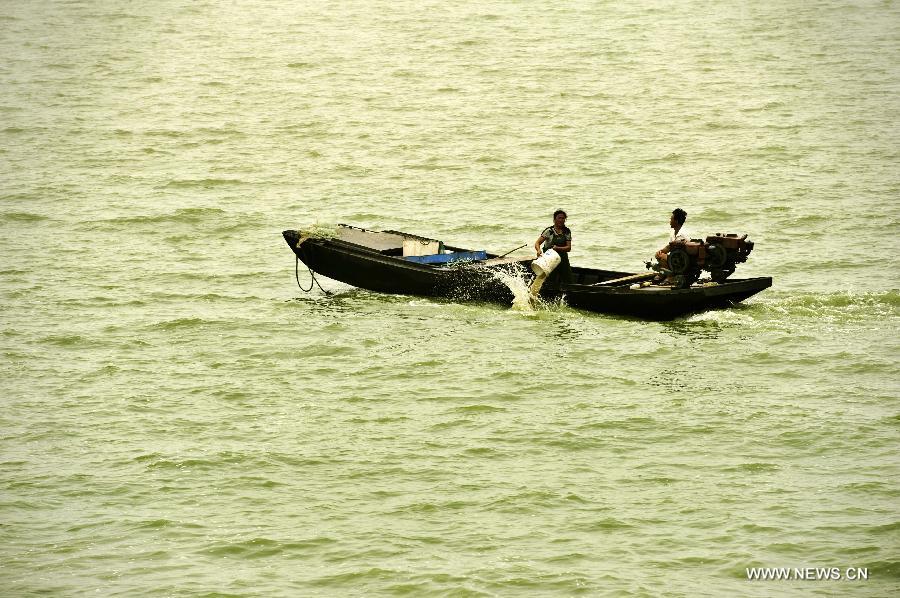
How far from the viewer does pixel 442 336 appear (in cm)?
1653

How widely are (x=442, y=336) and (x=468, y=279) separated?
1169 mm

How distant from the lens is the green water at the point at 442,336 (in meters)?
10.6

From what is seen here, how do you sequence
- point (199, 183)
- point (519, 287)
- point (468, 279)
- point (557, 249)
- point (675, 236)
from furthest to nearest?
point (199, 183), point (468, 279), point (519, 287), point (557, 249), point (675, 236)

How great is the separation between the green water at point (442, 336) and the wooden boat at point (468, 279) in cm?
28

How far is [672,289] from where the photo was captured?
1619cm

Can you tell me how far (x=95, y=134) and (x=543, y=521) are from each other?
21176 mm

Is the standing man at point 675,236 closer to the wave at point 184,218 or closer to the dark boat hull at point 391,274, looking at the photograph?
the dark boat hull at point 391,274

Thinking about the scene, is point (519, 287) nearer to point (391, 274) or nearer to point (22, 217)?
point (391, 274)

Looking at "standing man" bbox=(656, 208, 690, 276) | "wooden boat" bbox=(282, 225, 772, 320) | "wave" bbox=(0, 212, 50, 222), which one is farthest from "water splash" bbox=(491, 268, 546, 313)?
"wave" bbox=(0, 212, 50, 222)

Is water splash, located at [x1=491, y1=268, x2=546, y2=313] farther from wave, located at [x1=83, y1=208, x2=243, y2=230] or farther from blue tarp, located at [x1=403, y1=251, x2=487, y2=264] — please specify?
wave, located at [x1=83, y1=208, x2=243, y2=230]

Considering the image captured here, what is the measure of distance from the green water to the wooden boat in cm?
28

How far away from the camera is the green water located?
10.6 meters

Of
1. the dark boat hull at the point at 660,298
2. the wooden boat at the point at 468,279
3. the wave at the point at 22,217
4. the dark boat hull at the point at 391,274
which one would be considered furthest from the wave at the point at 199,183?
the dark boat hull at the point at 660,298

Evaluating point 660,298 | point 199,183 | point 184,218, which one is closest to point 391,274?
point 660,298
